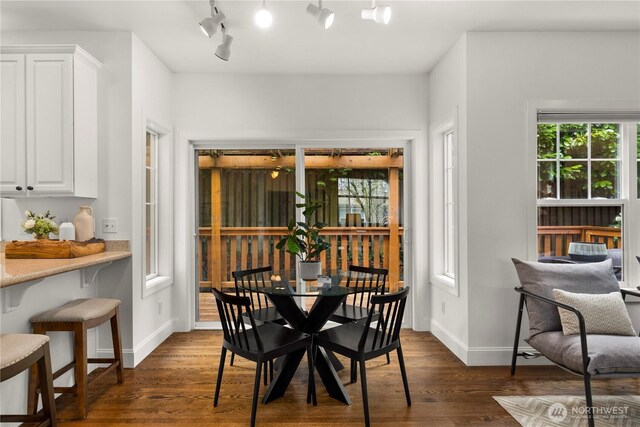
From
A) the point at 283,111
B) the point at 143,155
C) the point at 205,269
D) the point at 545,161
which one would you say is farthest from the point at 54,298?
the point at 545,161

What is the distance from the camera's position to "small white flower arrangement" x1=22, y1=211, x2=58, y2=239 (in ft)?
10.3

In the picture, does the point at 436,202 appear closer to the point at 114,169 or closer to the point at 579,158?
the point at 579,158

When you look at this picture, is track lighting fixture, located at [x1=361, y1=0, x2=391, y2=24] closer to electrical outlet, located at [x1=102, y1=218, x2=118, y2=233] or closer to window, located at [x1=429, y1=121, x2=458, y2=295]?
window, located at [x1=429, y1=121, x2=458, y2=295]

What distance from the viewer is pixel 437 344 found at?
13.5 feet

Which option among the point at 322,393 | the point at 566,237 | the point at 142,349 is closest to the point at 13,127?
the point at 142,349

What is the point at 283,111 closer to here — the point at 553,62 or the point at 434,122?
the point at 434,122

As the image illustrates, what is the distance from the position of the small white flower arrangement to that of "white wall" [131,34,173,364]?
56 cm

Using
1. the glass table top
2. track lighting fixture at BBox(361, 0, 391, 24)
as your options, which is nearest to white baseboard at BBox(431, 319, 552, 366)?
the glass table top

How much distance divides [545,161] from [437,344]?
187cm

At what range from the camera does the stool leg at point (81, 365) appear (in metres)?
2.59

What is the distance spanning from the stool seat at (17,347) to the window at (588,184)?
Result: 3.56 metres

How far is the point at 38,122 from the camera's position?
10.5ft

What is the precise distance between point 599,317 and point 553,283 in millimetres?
361
